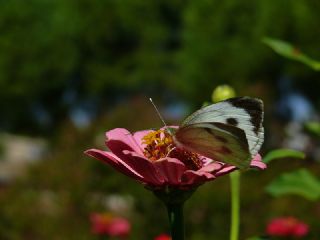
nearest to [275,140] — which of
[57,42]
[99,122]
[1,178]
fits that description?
[99,122]

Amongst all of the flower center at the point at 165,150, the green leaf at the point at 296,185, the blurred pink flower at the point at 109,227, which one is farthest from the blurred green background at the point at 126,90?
the flower center at the point at 165,150

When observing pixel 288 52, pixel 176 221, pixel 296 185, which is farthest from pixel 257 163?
pixel 296 185

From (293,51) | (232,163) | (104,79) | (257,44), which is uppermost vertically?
(104,79)

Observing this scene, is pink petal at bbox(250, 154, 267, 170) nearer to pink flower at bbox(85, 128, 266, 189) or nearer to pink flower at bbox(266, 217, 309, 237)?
pink flower at bbox(85, 128, 266, 189)

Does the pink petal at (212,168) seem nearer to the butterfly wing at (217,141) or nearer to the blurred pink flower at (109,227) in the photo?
the butterfly wing at (217,141)

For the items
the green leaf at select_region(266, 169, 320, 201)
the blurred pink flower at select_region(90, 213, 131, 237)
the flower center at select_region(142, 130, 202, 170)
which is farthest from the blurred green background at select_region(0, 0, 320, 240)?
the flower center at select_region(142, 130, 202, 170)

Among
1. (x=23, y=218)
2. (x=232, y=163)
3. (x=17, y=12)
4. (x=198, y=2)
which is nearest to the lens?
(x=232, y=163)

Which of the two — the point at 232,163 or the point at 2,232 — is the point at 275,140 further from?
the point at 232,163
